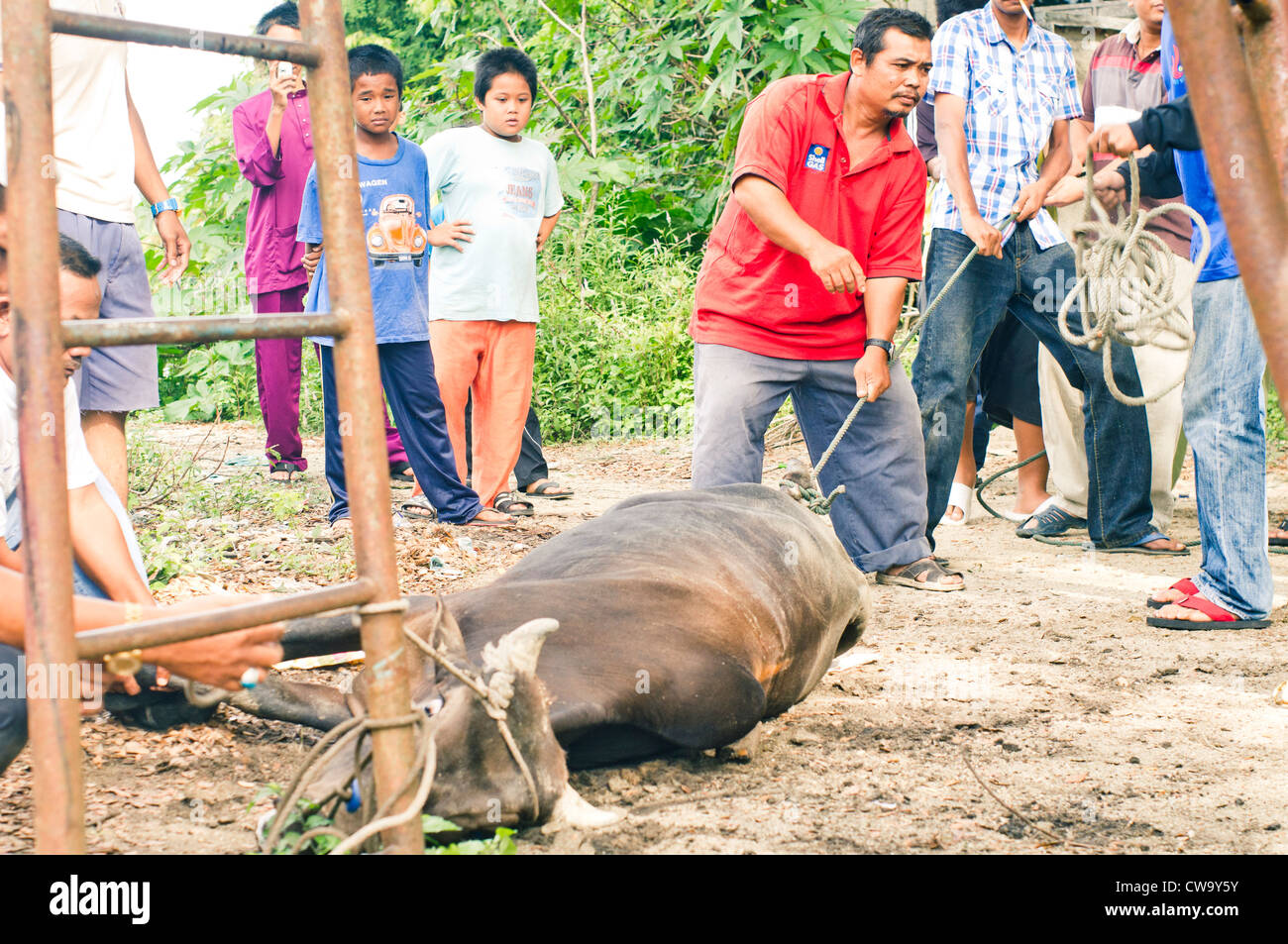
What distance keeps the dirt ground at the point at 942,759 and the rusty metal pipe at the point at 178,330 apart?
96cm

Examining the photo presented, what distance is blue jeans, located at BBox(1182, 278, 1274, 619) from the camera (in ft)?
11.2

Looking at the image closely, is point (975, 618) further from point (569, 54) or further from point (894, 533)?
point (569, 54)

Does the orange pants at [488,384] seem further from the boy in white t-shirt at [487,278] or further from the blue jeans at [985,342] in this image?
the blue jeans at [985,342]

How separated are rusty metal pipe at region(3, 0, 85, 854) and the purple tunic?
175 inches

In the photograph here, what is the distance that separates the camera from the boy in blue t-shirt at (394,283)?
4777mm

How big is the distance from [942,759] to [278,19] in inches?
175

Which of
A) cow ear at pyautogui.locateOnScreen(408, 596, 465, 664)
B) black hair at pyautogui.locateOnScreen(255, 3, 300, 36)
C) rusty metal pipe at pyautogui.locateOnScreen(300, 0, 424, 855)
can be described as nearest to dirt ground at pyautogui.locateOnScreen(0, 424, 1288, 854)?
cow ear at pyautogui.locateOnScreen(408, 596, 465, 664)

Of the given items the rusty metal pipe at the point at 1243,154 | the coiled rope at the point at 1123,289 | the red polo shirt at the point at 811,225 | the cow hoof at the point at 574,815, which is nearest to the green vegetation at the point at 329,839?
the cow hoof at the point at 574,815

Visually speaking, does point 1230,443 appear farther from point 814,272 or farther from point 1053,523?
point 1053,523

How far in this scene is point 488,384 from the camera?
5367mm

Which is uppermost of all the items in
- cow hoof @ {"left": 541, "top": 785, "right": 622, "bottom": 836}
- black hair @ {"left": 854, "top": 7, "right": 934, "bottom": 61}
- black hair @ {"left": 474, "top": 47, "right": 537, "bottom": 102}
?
black hair @ {"left": 474, "top": 47, "right": 537, "bottom": 102}

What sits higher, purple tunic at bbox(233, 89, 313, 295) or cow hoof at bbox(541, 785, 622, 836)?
purple tunic at bbox(233, 89, 313, 295)

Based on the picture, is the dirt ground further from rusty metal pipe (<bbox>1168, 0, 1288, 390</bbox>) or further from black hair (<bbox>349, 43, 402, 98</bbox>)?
black hair (<bbox>349, 43, 402, 98</bbox>)

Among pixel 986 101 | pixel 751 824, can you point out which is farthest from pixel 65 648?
pixel 986 101
